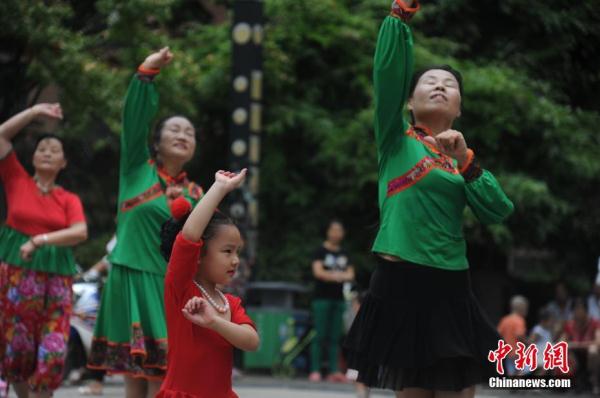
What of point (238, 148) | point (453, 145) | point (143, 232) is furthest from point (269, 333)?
point (453, 145)

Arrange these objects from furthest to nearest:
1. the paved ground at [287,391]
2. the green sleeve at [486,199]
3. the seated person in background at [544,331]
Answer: the seated person in background at [544,331] → the paved ground at [287,391] → the green sleeve at [486,199]

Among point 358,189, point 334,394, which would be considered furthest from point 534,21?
point 358,189

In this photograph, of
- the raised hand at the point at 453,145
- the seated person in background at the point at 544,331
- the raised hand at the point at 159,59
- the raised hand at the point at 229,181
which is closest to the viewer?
the raised hand at the point at 229,181

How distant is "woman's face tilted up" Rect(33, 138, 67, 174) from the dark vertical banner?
657 centimetres

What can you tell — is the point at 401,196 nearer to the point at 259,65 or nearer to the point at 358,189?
the point at 259,65

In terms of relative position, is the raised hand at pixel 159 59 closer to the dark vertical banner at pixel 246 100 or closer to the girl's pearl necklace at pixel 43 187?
the girl's pearl necklace at pixel 43 187

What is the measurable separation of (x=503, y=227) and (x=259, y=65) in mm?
3917

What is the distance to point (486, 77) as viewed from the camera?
46.3 ft

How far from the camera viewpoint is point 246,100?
14.3 metres

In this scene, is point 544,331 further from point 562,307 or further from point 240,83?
point 240,83

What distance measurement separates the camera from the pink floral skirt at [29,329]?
24.7ft

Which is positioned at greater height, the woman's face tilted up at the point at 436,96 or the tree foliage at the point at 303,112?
the tree foliage at the point at 303,112

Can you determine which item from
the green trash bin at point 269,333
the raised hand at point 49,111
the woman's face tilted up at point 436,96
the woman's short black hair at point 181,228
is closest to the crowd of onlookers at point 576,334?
the green trash bin at point 269,333

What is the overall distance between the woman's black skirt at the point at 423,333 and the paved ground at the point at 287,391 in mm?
5753
